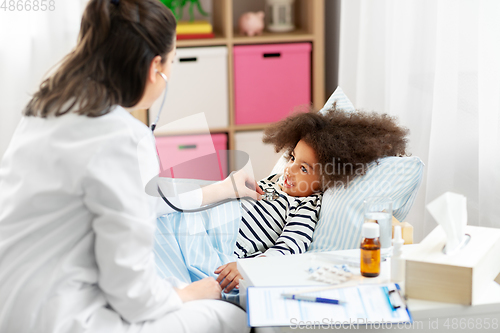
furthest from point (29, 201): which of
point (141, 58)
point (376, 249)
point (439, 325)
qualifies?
point (439, 325)

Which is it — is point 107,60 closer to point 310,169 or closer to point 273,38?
point 310,169

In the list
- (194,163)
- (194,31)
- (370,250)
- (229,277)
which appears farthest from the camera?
(194,31)

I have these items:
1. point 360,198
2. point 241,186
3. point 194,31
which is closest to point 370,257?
point 360,198

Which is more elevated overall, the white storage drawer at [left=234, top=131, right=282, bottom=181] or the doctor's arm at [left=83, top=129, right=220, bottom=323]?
the doctor's arm at [left=83, top=129, right=220, bottom=323]

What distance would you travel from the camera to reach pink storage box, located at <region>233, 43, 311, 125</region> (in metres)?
2.50

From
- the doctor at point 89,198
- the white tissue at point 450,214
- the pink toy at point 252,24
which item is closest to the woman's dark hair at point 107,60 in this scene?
the doctor at point 89,198

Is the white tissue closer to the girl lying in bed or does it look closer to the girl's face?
the girl lying in bed

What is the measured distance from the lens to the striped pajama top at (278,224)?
52.6 inches

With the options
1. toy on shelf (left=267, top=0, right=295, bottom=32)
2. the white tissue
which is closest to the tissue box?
the white tissue

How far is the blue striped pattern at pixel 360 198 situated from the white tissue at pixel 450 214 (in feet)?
1.09

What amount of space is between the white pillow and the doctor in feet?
1.51

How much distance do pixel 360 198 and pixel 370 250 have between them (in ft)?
1.08

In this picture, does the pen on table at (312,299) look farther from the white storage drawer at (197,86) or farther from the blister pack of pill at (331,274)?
the white storage drawer at (197,86)

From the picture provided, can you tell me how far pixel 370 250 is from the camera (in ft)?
3.34
